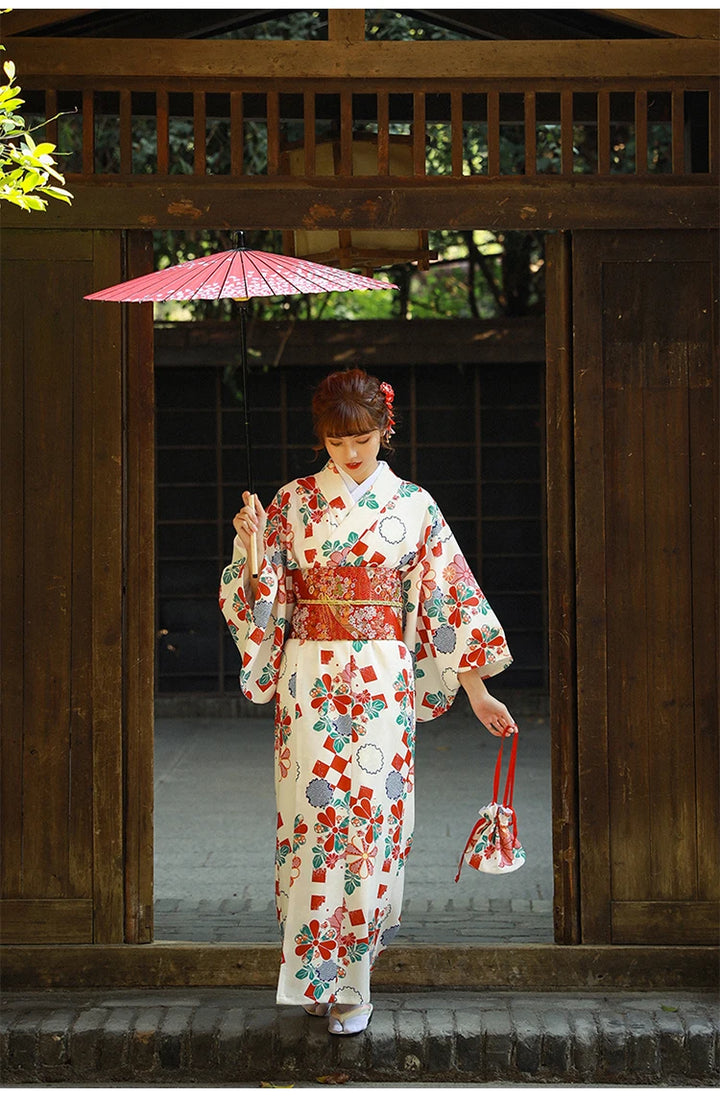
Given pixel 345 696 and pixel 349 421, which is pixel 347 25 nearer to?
pixel 349 421

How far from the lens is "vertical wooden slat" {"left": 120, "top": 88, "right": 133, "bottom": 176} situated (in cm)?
414

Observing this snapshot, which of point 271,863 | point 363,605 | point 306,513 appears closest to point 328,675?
point 363,605

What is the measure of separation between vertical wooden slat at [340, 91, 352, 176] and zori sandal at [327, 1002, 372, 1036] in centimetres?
262

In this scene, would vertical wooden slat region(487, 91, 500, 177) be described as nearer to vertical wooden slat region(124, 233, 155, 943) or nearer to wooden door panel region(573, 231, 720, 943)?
wooden door panel region(573, 231, 720, 943)

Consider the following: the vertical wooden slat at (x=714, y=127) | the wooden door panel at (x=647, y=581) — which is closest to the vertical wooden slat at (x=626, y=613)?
the wooden door panel at (x=647, y=581)

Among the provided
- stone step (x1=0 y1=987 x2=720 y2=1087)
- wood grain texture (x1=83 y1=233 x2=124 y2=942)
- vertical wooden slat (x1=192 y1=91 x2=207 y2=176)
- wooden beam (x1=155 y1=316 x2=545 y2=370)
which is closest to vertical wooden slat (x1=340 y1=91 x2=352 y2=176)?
vertical wooden slat (x1=192 y1=91 x2=207 y2=176)

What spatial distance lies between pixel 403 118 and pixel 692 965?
3.44 meters

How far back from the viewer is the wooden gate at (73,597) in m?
4.22

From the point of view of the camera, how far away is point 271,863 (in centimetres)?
599

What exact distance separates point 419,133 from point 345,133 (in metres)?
0.25

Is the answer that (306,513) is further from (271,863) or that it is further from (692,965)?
(271,863)

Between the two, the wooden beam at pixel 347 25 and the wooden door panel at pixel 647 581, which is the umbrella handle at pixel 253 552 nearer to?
the wooden door panel at pixel 647 581

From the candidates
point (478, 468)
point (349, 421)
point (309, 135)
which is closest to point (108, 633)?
point (349, 421)

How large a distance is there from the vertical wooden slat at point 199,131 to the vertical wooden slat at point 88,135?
0.33 m
